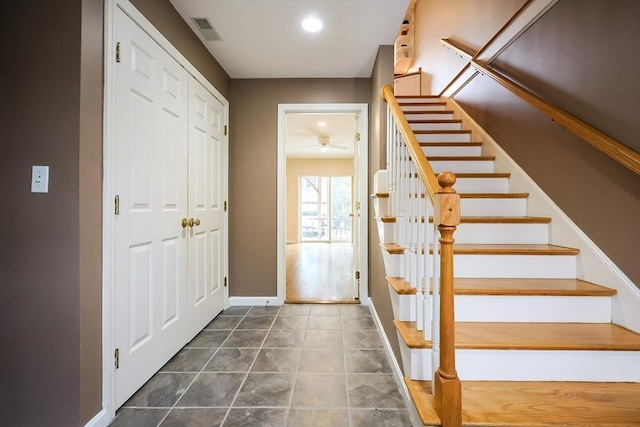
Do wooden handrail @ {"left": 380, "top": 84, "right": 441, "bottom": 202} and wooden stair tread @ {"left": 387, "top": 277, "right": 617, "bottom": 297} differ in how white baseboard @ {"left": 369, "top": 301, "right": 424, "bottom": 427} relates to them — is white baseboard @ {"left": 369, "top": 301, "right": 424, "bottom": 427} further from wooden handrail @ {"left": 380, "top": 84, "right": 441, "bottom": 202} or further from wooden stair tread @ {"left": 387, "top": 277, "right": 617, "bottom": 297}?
wooden handrail @ {"left": 380, "top": 84, "right": 441, "bottom": 202}

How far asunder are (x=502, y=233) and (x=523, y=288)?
516 mm

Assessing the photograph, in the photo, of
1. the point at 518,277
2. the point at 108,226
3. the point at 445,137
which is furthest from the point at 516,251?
the point at 108,226

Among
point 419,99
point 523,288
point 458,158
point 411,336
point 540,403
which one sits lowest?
point 540,403

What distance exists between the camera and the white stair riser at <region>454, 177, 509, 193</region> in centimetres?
223

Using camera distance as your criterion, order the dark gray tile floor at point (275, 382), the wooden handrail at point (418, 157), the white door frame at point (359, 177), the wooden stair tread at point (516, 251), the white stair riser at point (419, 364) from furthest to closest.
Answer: the white door frame at point (359, 177)
the wooden stair tread at point (516, 251)
the dark gray tile floor at point (275, 382)
the white stair riser at point (419, 364)
the wooden handrail at point (418, 157)

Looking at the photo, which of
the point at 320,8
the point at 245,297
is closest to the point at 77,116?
the point at 320,8

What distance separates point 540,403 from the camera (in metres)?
1.06

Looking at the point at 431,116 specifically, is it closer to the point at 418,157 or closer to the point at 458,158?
the point at 458,158

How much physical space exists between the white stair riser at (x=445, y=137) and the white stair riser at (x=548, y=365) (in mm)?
2102

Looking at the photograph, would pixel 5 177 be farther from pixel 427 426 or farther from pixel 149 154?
pixel 427 426

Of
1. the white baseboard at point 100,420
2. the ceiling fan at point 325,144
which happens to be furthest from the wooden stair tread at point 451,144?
the ceiling fan at point 325,144

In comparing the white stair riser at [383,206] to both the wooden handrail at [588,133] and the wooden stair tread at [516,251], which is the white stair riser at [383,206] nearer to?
the wooden stair tread at [516,251]

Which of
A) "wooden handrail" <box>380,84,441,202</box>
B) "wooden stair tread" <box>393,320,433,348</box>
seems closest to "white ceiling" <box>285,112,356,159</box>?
"wooden handrail" <box>380,84,441,202</box>

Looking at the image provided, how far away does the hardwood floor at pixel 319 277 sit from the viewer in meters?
3.18
